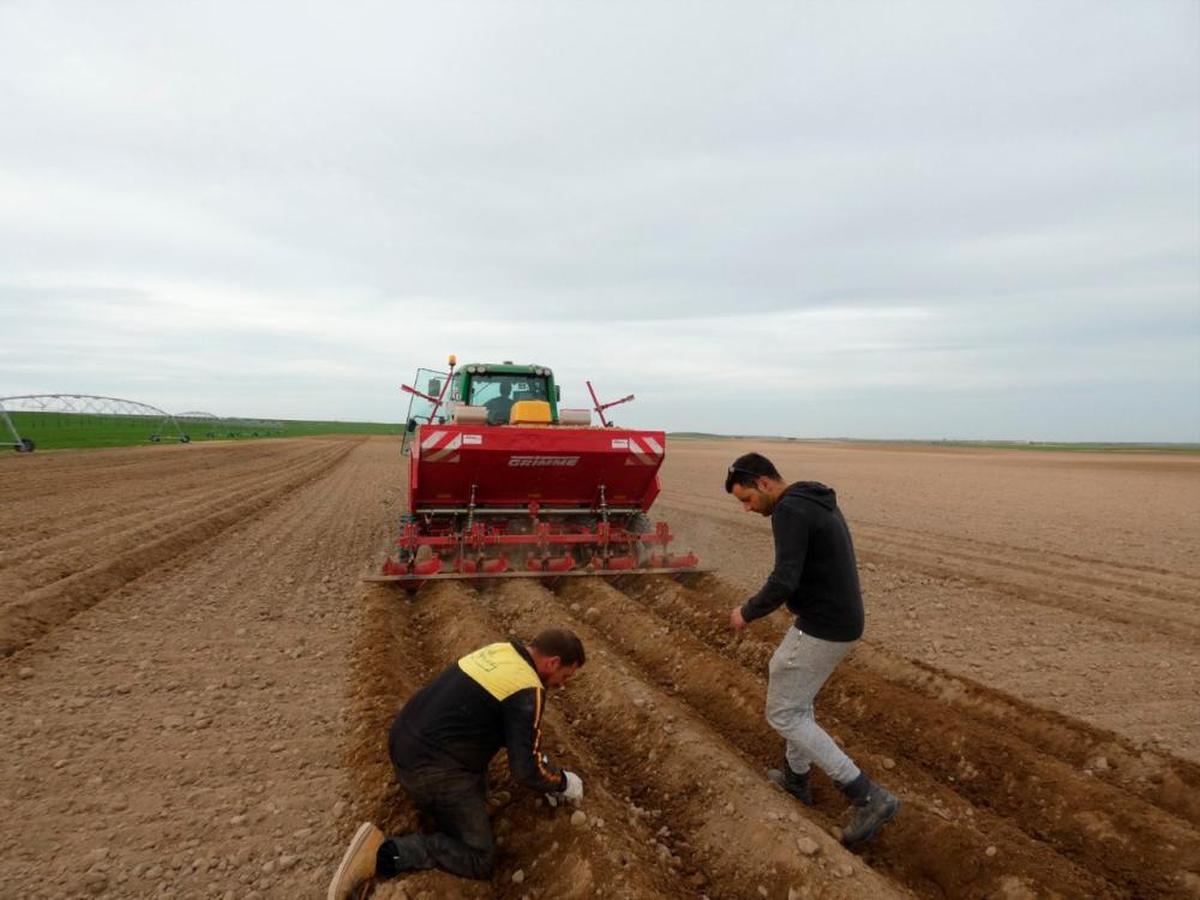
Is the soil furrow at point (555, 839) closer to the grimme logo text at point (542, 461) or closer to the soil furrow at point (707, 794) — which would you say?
the soil furrow at point (707, 794)

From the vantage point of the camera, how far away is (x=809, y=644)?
3.32 metres

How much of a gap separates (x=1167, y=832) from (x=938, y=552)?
314 inches

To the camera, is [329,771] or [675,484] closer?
[329,771]

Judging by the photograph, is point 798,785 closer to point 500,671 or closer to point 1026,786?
point 1026,786

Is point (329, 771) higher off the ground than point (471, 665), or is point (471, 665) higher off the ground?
point (471, 665)

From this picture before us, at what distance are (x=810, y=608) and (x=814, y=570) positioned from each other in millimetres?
201

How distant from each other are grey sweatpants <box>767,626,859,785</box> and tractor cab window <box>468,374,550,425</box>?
7.42m

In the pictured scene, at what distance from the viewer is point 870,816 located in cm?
321

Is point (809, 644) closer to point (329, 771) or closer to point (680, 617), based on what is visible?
point (329, 771)

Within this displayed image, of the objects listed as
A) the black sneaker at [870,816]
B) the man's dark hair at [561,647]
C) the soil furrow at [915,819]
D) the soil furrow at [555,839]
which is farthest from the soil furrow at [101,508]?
Answer: the black sneaker at [870,816]

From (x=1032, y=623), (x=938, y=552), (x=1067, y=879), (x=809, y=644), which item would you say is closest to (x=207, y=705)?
(x=809, y=644)

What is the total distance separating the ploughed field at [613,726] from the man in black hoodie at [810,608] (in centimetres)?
31

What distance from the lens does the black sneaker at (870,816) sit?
320 cm

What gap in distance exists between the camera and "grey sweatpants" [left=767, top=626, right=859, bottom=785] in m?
3.24
